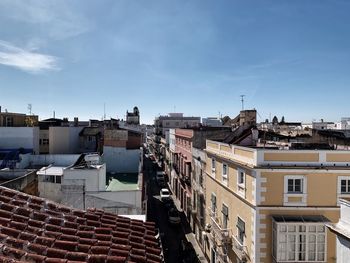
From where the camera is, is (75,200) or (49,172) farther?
(49,172)

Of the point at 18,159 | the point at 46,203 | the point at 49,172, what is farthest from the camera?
the point at 18,159

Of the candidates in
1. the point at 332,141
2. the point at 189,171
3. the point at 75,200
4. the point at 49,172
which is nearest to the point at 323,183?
the point at 332,141

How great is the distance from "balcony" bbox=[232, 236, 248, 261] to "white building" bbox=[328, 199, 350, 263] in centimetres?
995

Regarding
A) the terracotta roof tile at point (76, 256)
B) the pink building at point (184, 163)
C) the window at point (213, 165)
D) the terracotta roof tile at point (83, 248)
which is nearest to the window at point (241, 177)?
the window at point (213, 165)

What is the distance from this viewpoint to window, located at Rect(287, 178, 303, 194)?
16.5 meters

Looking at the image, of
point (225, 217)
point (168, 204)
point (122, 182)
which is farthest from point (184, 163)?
point (225, 217)

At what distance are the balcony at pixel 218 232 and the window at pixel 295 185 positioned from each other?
19.4ft

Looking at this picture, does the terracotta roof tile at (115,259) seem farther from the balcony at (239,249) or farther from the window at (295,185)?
the balcony at (239,249)

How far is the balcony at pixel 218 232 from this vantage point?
20656 mm

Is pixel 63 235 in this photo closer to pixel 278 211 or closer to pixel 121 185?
pixel 278 211

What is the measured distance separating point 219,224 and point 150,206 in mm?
20800

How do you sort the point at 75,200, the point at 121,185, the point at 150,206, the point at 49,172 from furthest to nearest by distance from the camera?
the point at 150,206 < the point at 121,185 < the point at 49,172 < the point at 75,200

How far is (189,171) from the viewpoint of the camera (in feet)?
122

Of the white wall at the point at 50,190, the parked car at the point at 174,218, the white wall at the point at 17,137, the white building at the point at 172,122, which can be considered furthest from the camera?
the white building at the point at 172,122
